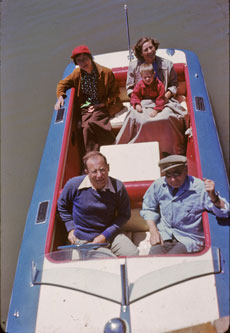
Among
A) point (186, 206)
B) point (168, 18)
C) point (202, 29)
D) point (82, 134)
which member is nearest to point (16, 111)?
point (82, 134)

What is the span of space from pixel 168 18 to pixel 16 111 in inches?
39.4

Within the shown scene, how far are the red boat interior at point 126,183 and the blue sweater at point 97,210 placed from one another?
54 mm

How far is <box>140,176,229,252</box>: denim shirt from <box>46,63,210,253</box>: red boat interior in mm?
36

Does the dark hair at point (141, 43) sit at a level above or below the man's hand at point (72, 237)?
above

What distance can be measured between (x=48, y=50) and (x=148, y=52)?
0.75 metres

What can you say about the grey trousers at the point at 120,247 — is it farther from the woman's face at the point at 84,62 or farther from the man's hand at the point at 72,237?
the woman's face at the point at 84,62

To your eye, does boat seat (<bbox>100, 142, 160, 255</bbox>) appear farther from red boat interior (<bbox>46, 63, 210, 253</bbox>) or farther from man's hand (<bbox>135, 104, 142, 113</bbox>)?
man's hand (<bbox>135, 104, 142, 113</bbox>)

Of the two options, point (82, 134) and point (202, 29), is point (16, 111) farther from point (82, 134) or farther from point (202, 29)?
point (202, 29)

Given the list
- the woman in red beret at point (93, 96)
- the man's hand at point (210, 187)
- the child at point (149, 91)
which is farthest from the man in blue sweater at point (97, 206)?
the child at point (149, 91)

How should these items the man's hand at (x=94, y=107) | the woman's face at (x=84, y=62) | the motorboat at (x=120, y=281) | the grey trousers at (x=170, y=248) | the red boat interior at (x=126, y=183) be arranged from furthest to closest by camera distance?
1. the man's hand at (x=94, y=107)
2. the woman's face at (x=84, y=62)
3. the red boat interior at (x=126, y=183)
4. the grey trousers at (x=170, y=248)
5. the motorboat at (x=120, y=281)

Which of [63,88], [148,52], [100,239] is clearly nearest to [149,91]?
[148,52]

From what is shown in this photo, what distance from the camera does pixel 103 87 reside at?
1664 mm

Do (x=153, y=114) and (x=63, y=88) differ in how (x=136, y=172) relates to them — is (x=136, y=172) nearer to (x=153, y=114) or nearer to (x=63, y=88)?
(x=153, y=114)

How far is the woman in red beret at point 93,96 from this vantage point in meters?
1.63
